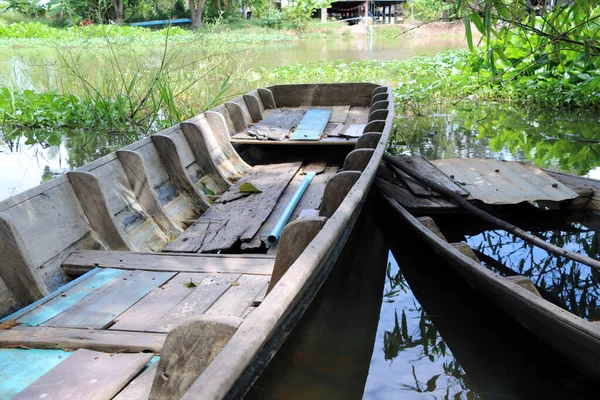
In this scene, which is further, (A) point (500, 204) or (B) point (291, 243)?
(A) point (500, 204)

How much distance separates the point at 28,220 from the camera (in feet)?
8.00

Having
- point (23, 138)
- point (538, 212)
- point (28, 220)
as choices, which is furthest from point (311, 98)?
point (28, 220)

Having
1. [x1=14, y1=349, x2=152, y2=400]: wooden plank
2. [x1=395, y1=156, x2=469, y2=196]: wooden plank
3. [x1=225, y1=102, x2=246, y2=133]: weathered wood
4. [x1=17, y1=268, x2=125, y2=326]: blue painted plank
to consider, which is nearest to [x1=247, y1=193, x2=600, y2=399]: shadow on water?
[x1=14, y1=349, x2=152, y2=400]: wooden plank

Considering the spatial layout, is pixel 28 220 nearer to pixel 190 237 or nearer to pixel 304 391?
pixel 190 237

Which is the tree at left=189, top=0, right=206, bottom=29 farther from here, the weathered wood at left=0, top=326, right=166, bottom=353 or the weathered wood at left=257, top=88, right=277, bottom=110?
the weathered wood at left=0, top=326, right=166, bottom=353

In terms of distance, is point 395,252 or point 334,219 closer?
point 334,219

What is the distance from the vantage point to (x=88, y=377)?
172 cm

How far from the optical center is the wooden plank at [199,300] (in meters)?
2.13

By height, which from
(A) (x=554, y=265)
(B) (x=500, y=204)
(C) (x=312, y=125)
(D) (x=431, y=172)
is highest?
(C) (x=312, y=125)

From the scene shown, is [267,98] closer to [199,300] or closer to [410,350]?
[410,350]

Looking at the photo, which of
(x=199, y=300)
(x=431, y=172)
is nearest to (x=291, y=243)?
(x=199, y=300)

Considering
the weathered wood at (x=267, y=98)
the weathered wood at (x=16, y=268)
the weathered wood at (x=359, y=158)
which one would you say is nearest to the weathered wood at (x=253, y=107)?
the weathered wood at (x=267, y=98)

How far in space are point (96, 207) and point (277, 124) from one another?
2.96m

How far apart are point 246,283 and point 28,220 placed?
101 cm
